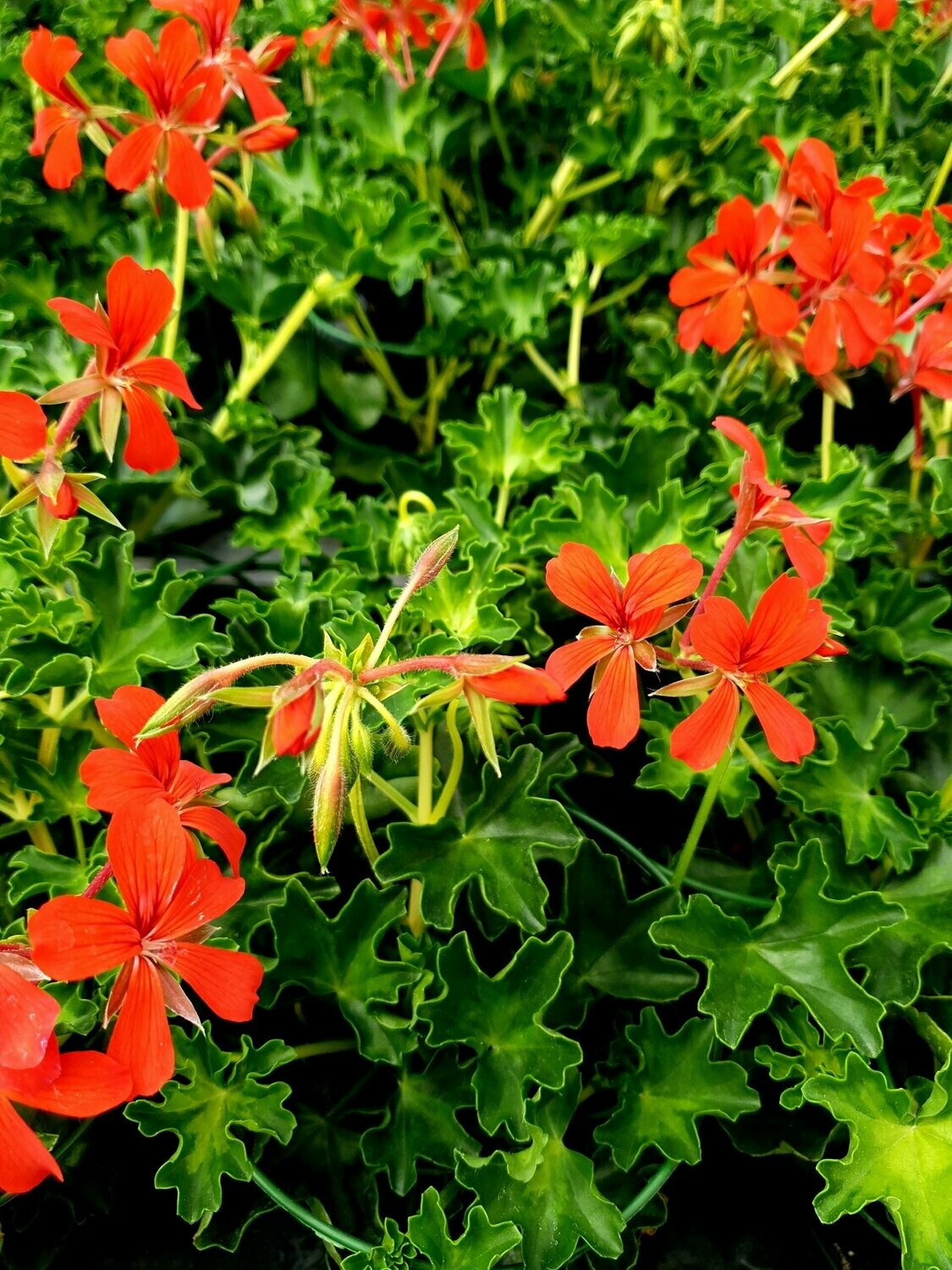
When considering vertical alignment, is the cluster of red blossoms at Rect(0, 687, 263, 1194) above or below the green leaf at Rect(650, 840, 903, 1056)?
above

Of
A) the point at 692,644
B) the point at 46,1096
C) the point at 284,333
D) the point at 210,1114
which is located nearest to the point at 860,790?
the point at 692,644

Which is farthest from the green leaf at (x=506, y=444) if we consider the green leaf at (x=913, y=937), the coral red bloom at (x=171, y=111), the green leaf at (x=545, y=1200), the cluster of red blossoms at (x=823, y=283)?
the green leaf at (x=545, y=1200)

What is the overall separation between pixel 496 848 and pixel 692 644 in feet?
1.04

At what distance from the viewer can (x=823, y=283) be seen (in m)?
1.31

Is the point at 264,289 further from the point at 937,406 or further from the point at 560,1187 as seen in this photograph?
the point at 560,1187

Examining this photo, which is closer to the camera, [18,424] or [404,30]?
[18,424]

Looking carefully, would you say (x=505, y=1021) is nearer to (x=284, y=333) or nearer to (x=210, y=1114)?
(x=210, y=1114)

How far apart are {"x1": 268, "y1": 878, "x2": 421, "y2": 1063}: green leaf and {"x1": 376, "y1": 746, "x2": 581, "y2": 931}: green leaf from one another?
6 cm

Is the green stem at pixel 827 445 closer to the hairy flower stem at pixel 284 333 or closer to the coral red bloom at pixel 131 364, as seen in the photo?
Result: the hairy flower stem at pixel 284 333

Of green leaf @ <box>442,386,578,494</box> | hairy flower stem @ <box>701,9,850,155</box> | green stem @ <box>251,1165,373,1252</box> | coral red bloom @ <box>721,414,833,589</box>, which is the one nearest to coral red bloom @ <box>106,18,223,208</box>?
green leaf @ <box>442,386,578,494</box>

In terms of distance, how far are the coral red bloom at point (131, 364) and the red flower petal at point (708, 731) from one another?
0.52m

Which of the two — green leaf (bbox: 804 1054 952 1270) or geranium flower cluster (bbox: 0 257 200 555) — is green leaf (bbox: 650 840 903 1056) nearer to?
green leaf (bbox: 804 1054 952 1270)

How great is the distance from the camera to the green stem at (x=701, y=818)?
3.26ft

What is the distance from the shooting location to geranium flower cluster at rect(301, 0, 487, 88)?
65.9 inches
